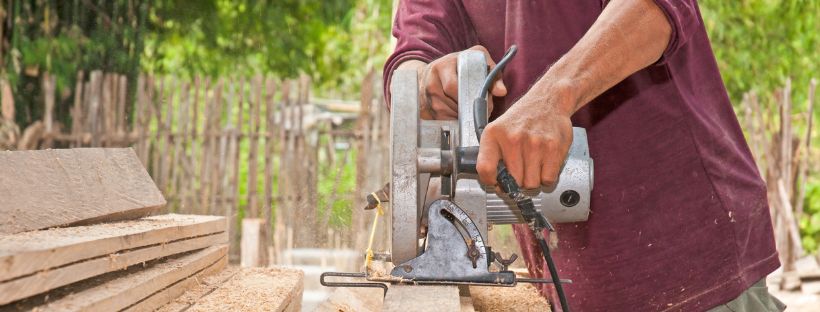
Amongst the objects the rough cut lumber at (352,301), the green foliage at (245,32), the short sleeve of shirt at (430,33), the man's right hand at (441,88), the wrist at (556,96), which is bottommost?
the rough cut lumber at (352,301)

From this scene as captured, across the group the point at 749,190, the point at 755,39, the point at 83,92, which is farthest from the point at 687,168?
the point at 755,39

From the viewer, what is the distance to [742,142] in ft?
6.40

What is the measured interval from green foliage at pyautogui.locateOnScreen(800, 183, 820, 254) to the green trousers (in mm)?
7742

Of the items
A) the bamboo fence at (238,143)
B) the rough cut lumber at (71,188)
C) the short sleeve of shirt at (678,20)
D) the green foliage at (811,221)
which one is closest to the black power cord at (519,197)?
the short sleeve of shirt at (678,20)

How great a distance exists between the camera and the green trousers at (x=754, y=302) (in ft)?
6.06

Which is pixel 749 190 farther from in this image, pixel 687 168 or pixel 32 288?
pixel 32 288

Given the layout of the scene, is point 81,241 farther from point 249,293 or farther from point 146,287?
point 249,293

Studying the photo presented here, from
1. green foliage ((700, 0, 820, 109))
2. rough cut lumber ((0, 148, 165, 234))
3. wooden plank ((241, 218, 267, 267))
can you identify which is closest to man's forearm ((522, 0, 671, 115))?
rough cut lumber ((0, 148, 165, 234))

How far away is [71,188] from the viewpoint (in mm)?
1668

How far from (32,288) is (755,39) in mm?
12038

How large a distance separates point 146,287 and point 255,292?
32cm

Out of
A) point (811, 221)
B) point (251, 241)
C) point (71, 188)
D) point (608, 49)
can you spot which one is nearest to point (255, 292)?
point (71, 188)

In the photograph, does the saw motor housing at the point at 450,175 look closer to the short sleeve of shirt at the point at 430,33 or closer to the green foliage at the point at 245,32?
the short sleeve of shirt at the point at 430,33

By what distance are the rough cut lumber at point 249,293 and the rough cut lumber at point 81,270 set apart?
112 millimetres
